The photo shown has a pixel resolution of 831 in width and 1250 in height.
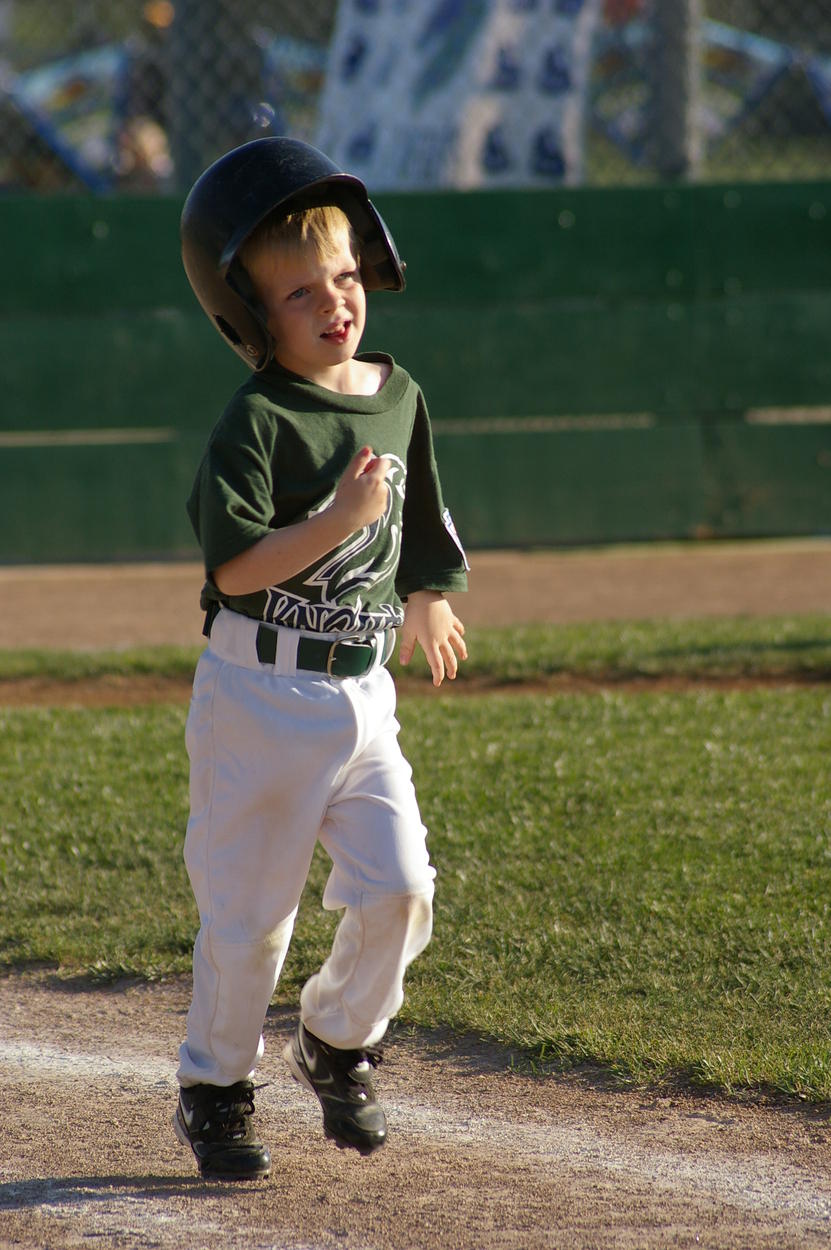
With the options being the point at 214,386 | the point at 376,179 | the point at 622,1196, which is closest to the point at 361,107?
the point at 376,179

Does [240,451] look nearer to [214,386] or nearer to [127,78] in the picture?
[214,386]

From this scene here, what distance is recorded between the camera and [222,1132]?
2588 millimetres

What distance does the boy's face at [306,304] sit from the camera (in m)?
2.50

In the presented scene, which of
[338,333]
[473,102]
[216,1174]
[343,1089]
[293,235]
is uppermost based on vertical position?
[473,102]

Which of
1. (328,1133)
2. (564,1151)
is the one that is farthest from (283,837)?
(564,1151)

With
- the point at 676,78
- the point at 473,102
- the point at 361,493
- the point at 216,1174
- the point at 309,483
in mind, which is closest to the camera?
the point at 361,493

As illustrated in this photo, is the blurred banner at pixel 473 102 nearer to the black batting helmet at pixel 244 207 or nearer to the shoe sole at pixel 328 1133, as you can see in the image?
the black batting helmet at pixel 244 207

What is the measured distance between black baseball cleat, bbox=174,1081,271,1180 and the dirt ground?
3 centimetres

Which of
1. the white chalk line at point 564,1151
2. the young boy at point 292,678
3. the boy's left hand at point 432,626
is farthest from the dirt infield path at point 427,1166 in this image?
the boy's left hand at point 432,626

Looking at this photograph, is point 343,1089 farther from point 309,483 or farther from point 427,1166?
point 309,483

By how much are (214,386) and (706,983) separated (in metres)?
5.71

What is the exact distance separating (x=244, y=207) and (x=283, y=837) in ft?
3.25

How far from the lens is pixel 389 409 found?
8.54 ft

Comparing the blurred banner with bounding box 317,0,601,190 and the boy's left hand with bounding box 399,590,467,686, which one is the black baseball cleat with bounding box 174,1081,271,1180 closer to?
the boy's left hand with bounding box 399,590,467,686
